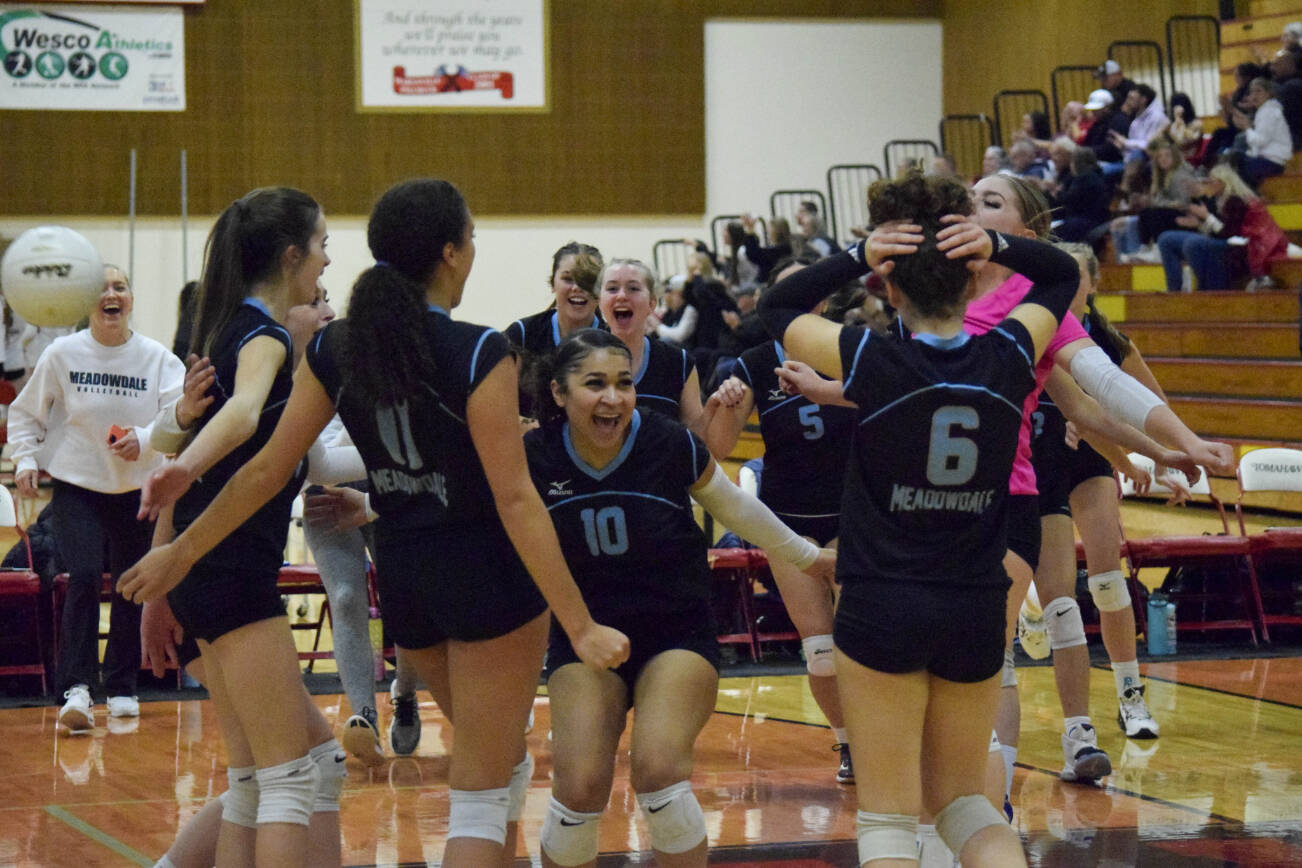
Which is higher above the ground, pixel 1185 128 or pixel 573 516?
pixel 1185 128

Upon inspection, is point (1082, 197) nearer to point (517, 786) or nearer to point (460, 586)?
point (517, 786)

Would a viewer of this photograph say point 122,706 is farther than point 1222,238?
No

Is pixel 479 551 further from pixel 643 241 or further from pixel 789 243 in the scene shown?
pixel 643 241

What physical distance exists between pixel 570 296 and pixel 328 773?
205 cm

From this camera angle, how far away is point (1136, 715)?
6.12 meters

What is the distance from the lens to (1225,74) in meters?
16.3

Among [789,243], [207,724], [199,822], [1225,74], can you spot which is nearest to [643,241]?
[789,243]

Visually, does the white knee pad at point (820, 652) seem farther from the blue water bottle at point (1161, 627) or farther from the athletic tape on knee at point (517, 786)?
the blue water bottle at point (1161, 627)

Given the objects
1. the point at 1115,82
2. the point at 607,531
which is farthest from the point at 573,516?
the point at 1115,82

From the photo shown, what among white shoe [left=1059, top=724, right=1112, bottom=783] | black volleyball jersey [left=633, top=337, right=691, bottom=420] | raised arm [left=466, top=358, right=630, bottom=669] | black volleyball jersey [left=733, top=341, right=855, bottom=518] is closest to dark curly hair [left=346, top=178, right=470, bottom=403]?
raised arm [left=466, top=358, right=630, bottom=669]

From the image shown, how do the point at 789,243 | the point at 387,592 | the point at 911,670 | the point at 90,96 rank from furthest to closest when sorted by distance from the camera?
1. the point at 90,96
2. the point at 789,243
3. the point at 387,592
4. the point at 911,670

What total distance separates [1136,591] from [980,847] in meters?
5.43

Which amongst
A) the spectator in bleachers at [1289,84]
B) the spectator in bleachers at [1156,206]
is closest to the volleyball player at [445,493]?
the spectator in bleachers at [1156,206]

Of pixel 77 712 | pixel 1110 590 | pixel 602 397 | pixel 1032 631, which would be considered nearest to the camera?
pixel 602 397
